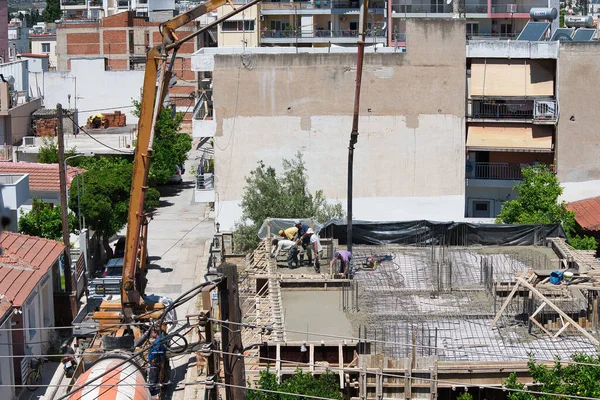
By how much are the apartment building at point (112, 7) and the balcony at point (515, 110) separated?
44177 mm

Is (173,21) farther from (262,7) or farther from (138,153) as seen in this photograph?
(262,7)

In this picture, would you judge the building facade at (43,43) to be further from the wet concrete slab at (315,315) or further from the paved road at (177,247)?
the wet concrete slab at (315,315)

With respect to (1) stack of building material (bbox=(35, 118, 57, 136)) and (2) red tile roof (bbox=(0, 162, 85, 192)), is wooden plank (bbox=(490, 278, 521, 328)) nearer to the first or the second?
(2) red tile roof (bbox=(0, 162, 85, 192))

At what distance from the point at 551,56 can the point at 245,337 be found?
2349 centimetres

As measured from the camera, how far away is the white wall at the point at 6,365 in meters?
24.8

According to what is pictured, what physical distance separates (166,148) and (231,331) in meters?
39.4

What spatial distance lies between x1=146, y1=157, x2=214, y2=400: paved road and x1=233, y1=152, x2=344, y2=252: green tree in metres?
1.95

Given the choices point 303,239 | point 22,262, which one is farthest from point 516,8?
point 22,262

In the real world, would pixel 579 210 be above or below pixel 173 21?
below

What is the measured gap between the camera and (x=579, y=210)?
41656 millimetres

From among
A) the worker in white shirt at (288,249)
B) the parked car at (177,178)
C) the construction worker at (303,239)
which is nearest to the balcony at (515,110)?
the construction worker at (303,239)

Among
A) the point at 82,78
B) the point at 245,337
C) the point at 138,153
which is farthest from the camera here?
the point at 82,78

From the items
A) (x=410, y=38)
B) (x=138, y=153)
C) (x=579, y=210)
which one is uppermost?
(x=410, y=38)

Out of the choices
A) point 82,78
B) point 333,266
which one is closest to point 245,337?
point 333,266
